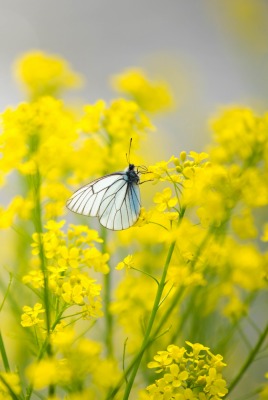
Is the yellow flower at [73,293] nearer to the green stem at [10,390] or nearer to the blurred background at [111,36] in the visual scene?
the green stem at [10,390]

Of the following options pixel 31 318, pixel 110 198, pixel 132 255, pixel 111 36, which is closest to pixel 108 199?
pixel 110 198

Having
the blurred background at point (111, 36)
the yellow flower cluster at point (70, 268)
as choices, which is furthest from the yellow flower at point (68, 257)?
the blurred background at point (111, 36)

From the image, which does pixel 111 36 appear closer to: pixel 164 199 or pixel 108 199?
pixel 108 199

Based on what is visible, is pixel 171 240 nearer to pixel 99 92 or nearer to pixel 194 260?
pixel 194 260

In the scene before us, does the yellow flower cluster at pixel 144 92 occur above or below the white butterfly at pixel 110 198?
above

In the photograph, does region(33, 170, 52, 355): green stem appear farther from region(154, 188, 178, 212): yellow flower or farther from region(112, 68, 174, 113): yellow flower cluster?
region(112, 68, 174, 113): yellow flower cluster
